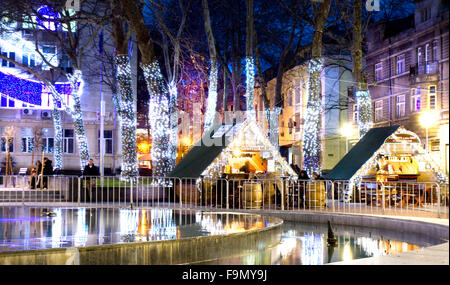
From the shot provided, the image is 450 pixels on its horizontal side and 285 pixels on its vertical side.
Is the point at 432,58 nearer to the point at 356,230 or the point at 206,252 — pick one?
the point at 356,230

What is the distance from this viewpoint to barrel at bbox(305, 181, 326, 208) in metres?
22.4

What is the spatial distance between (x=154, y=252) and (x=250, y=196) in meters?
11.5

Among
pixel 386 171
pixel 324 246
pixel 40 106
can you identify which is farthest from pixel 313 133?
pixel 40 106

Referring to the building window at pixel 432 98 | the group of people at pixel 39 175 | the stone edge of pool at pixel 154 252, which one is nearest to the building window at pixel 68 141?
the group of people at pixel 39 175

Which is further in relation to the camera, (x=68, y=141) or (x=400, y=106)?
(x=68, y=141)

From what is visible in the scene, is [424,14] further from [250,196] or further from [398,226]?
[398,226]

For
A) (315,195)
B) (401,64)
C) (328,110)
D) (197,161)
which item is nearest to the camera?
(315,195)

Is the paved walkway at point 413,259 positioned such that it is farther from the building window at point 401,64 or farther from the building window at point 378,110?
the building window at point 378,110

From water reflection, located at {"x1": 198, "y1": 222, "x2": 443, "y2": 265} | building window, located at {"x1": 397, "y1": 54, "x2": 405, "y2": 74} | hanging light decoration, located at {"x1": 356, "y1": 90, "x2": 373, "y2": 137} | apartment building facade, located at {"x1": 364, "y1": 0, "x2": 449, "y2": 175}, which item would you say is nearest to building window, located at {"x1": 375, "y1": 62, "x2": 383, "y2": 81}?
apartment building facade, located at {"x1": 364, "y1": 0, "x2": 449, "y2": 175}

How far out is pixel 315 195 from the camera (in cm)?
2242

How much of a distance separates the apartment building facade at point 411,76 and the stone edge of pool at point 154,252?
23.6 metres

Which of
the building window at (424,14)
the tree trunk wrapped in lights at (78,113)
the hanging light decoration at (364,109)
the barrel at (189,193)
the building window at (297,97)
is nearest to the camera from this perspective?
the barrel at (189,193)

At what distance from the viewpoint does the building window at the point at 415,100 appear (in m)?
42.0

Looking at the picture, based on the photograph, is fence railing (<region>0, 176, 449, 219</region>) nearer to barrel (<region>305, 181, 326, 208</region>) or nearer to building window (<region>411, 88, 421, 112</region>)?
barrel (<region>305, 181, 326, 208</region>)
